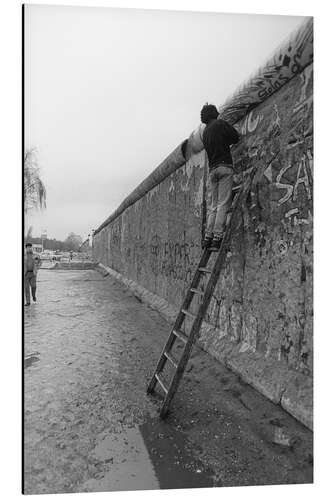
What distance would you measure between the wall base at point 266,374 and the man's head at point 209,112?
1889 millimetres

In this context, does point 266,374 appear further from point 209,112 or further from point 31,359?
point 31,359

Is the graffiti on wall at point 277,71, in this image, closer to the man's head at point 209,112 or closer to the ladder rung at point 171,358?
the man's head at point 209,112

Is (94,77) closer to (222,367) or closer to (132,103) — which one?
(132,103)

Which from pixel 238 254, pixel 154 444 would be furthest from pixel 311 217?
pixel 154 444

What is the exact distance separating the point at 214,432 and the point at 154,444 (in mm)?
389

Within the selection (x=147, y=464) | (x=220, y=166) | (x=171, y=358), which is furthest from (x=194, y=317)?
(x=220, y=166)

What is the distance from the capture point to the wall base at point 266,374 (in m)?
2.15

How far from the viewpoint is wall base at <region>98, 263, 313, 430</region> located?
215 cm

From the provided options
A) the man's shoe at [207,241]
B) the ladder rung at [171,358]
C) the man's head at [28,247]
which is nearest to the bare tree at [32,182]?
the man's head at [28,247]

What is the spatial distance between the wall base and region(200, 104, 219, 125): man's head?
74.4 inches

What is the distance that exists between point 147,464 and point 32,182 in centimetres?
208

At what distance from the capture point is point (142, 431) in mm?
2379

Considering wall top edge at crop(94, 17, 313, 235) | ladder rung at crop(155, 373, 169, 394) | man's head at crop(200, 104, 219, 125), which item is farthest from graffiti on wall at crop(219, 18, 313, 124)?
ladder rung at crop(155, 373, 169, 394)

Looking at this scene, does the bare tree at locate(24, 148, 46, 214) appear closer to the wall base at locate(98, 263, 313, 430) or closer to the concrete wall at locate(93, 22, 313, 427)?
the concrete wall at locate(93, 22, 313, 427)
